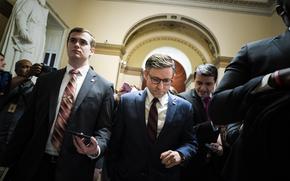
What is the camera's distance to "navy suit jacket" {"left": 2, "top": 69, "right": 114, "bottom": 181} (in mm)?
1849

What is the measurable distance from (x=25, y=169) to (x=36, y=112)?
0.41 meters

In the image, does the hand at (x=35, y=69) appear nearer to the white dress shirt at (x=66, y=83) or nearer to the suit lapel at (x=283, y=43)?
the white dress shirt at (x=66, y=83)

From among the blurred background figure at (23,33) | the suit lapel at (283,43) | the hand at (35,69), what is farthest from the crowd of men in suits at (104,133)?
the blurred background figure at (23,33)

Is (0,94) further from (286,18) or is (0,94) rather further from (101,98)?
(286,18)

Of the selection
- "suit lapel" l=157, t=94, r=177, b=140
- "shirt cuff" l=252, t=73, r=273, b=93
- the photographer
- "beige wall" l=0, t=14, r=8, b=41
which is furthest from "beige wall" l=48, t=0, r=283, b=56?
"shirt cuff" l=252, t=73, r=273, b=93

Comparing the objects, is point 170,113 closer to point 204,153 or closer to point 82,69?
point 204,153

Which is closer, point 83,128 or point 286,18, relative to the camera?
point 286,18

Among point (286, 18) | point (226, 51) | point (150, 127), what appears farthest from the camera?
point (226, 51)

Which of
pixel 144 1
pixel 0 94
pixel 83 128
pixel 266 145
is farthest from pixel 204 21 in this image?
pixel 266 145

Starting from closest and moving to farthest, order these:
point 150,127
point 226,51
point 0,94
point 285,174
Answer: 1. point 285,174
2. point 150,127
3. point 0,94
4. point 226,51

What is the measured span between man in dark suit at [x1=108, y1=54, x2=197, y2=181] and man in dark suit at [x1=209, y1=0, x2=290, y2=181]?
80cm

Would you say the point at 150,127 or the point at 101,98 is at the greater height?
the point at 101,98

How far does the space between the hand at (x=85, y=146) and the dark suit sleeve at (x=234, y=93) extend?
862mm

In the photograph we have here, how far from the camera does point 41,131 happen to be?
192cm
